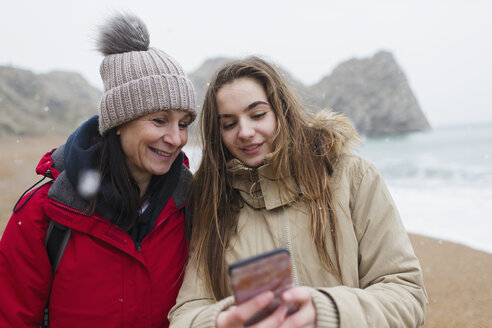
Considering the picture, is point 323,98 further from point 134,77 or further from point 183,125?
point 134,77

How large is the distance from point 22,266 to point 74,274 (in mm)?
294

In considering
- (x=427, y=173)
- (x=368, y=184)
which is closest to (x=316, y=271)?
(x=368, y=184)

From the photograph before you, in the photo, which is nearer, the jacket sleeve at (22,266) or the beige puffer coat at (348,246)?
the beige puffer coat at (348,246)

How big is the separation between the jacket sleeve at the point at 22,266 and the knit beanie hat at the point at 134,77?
760 millimetres

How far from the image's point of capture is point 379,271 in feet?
6.18

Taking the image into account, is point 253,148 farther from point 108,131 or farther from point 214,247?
point 108,131

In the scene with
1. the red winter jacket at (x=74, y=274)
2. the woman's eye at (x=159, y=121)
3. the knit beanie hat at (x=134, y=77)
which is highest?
the knit beanie hat at (x=134, y=77)

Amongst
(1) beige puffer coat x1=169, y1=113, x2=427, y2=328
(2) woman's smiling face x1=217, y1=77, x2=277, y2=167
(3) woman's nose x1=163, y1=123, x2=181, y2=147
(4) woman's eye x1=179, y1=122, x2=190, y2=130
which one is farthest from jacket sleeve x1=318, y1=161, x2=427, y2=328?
(4) woman's eye x1=179, y1=122, x2=190, y2=130

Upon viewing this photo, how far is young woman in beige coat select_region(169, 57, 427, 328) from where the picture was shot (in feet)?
5.82

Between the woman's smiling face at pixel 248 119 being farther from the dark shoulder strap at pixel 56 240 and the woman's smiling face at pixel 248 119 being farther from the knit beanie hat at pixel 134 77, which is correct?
the dark shoulder strap at pixel 56 240

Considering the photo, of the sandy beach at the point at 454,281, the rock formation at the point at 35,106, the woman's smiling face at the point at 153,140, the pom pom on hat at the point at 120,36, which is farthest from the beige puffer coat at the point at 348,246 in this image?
the rock formation at the point at 35,106

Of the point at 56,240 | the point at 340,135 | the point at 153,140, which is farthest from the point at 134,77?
the point at 340,135

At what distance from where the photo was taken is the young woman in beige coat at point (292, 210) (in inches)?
69.9

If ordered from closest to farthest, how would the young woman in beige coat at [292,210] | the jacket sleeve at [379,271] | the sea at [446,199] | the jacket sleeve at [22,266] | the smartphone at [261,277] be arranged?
the smartphone at [261,277] → the jacket sleeve at [379,271] → the young woman in beige coat at [292,210] → the jacket sleeve at [22,266] → the sea at [446,199]
